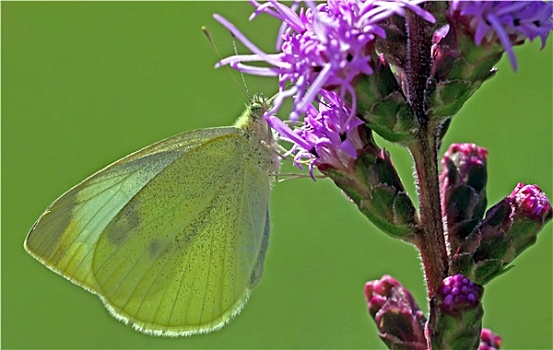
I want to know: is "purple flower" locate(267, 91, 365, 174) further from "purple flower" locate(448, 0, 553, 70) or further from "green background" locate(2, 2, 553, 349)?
"green background" locate(2, 2, 553, 349)

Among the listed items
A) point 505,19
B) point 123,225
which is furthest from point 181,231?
point 505,19

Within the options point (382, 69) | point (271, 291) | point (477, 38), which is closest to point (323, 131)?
point (382, 69)

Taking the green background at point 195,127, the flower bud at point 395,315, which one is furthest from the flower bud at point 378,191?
the green background at point 195,127

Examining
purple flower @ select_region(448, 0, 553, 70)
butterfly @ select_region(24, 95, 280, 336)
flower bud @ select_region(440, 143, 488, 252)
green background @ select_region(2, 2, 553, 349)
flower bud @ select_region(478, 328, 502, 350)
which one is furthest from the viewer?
green background @ select_region(2, 2, 553, 349)

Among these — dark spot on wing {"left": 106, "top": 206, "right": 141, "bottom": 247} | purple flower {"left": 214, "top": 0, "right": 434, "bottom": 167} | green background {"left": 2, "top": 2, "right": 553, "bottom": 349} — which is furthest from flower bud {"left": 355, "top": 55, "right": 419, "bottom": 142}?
green background {"left": 2, "top": 2, "right": 553, "bottom": 349}

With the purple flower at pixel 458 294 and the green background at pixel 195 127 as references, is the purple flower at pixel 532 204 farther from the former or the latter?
the green background at pixel 195 127

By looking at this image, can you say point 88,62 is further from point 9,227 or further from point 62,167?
point 9,227
